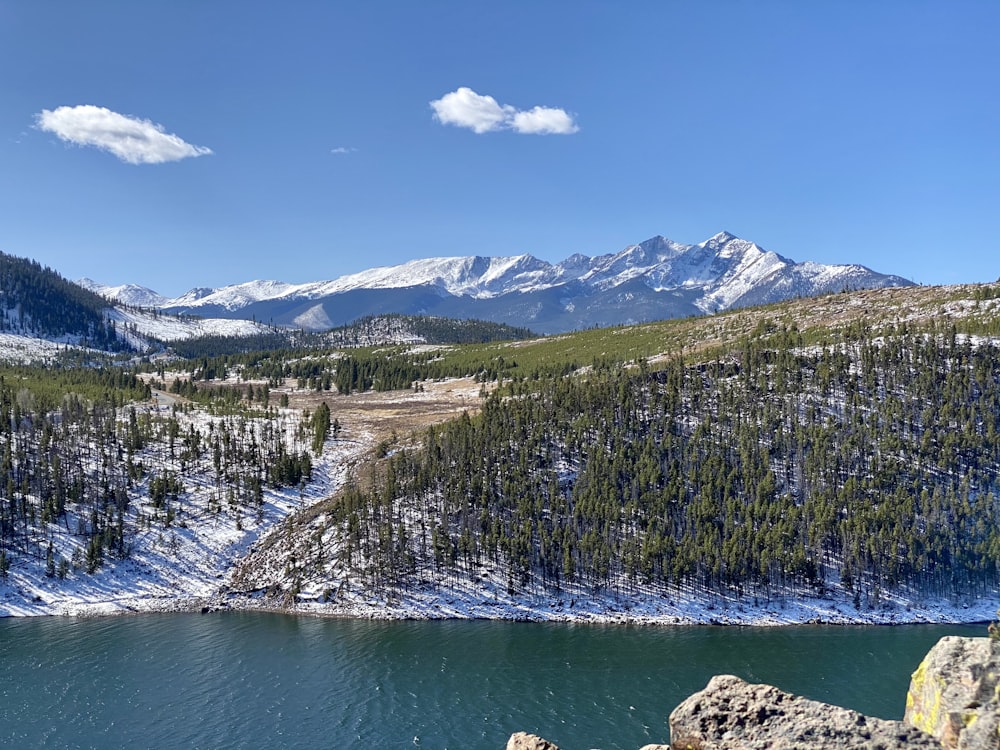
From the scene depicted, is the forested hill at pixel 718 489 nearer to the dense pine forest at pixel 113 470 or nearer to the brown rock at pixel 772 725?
the dense pine forest at pixel 113 470

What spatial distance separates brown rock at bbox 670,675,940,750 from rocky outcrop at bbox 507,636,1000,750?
0.02 meters

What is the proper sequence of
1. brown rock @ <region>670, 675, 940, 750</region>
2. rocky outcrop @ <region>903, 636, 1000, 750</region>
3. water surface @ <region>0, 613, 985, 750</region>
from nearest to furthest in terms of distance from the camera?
rocky outcrop @ <region>903, 636, 1000, 750</region> → brown rock @ <region>670, 675, 940, 750</region> → water surface @ <region>0, 613, 985, 750</region>

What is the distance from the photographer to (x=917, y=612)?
334 ft

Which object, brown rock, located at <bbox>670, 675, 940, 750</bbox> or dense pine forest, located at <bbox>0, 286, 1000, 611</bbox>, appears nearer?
brown rock, located at <bbox>670, 675, 940, 750</bbox>

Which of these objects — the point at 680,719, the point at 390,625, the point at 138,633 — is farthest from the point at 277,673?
the point at 680,719

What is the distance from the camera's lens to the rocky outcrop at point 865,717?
15688mm

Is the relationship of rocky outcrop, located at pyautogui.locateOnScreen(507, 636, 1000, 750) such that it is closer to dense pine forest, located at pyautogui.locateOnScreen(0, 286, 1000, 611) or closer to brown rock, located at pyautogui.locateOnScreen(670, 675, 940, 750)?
brown rock, located at pyautogui.locateOnScreen(670, 675, 940, 750)

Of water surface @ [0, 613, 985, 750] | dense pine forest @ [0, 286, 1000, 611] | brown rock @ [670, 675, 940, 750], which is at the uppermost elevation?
brown rock @ [670, 675, 940, 750]

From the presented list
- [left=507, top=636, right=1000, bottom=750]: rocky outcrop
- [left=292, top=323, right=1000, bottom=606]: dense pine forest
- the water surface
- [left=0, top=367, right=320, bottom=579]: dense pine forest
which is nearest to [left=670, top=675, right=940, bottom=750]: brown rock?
[left=507, top=636, right=1000, bottom=750]: rocky outcrop

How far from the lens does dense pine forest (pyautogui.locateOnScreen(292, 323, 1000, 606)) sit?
108m

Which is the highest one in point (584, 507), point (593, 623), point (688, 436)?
point (688, 436)

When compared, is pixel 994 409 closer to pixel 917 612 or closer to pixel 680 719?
pixel 917 612

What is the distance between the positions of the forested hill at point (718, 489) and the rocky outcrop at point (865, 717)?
90.7 m

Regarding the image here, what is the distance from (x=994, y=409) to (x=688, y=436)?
5884 centimetres
